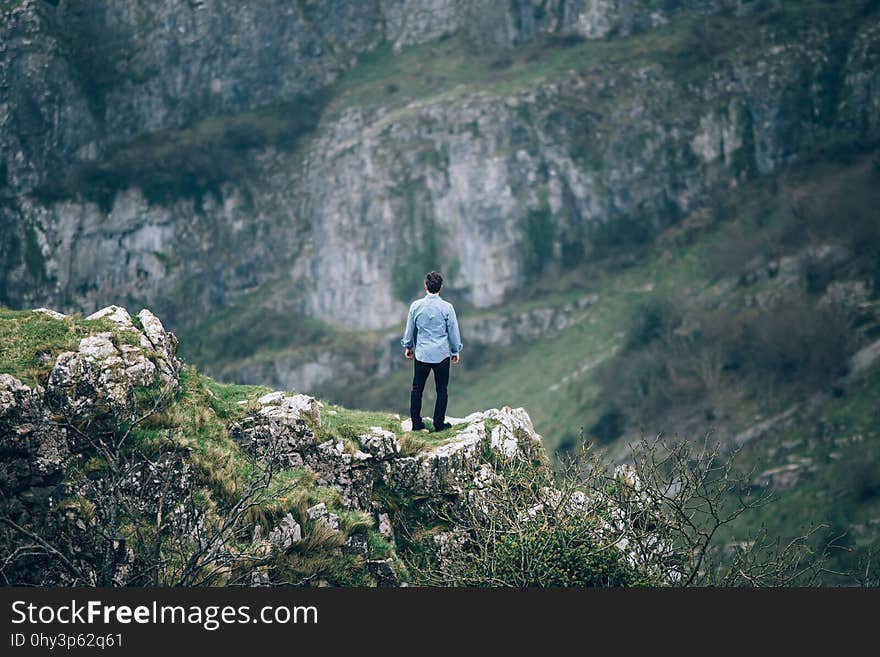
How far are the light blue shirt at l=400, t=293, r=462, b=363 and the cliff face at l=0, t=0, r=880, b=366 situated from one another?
105 metres

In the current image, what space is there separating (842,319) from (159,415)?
88964mm

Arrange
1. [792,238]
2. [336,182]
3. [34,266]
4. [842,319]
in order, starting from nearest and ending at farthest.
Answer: [842,319]
[792,238]
[34,266]
[336,182]

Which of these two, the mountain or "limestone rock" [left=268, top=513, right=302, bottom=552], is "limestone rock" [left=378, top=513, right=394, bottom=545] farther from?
the mountain

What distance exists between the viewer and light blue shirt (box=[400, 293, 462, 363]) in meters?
22.6

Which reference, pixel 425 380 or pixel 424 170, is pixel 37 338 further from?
pixel 424 170

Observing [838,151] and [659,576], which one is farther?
[838,151]

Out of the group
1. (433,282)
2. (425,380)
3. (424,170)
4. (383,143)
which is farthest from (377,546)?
(383,143)

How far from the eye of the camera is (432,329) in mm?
22656

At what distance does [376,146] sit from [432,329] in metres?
113

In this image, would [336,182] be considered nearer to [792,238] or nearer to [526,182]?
[526,182]

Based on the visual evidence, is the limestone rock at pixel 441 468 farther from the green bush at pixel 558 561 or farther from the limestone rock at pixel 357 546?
the green bush at pixel 558 561

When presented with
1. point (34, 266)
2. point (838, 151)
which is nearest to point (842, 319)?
point (838, 151)

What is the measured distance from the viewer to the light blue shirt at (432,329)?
74.1 feet

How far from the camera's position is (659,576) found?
2133 centimetres
